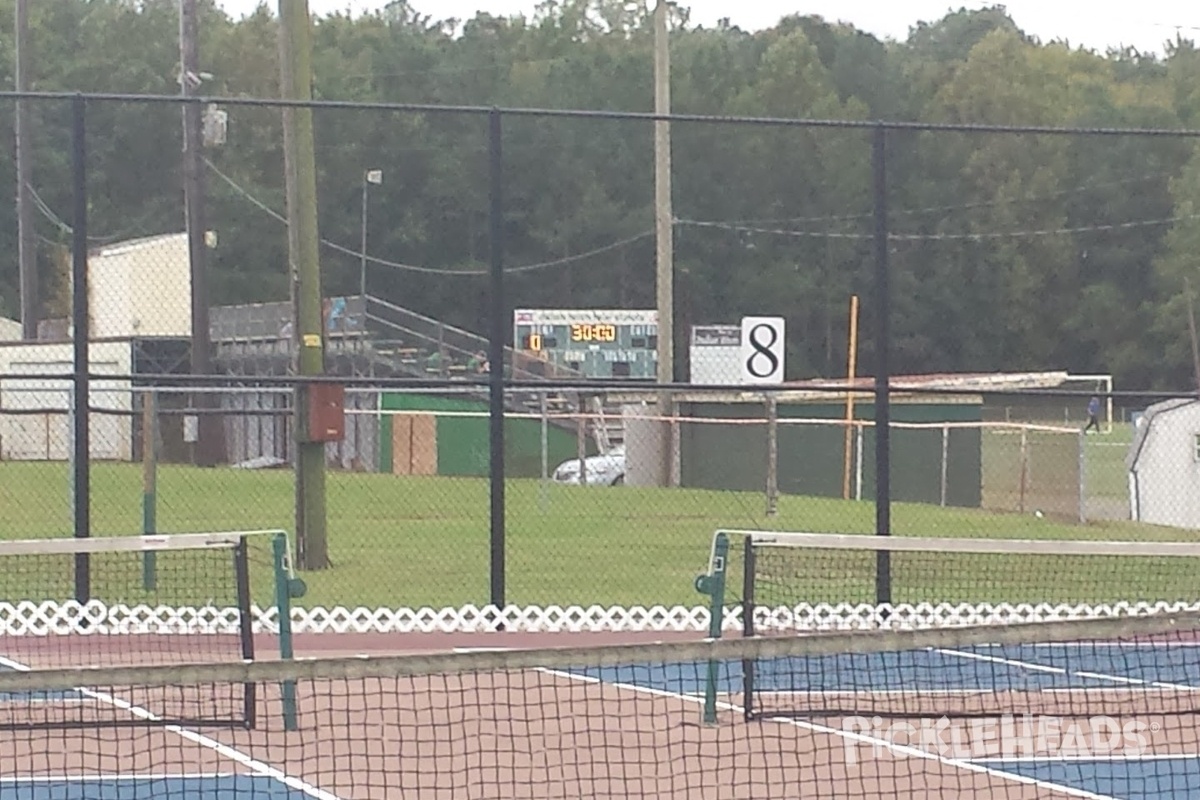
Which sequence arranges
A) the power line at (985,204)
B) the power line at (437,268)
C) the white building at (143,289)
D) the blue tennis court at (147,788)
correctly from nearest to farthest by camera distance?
1. the blue tennis court at (147,788)
2. the power line at (437,268)
3. the power line at (985,204)
4. the white building at (143,289)

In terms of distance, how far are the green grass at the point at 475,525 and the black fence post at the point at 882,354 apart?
97.1 inches

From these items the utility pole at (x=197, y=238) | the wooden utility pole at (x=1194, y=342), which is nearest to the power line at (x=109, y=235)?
the utility pole at (x=197, y=238)

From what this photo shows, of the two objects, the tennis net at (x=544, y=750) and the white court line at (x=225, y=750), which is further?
the tennis net at (x=544, y=750)

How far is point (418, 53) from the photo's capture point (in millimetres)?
42438

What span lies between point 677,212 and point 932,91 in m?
11.8

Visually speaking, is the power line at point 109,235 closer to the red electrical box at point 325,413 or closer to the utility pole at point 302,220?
the utility pole at point 302,220

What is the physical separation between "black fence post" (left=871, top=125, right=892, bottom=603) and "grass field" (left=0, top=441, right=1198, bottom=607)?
2.42 m

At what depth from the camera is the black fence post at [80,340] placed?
11.5 meters

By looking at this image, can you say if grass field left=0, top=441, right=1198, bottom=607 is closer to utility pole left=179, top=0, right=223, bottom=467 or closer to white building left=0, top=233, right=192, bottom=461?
utility pole left=179, top=0, right=223, bottom=467

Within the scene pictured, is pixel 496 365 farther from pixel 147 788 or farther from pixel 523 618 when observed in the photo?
pixel 147 788

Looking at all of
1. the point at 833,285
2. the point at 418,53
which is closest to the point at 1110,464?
the point at 833,285

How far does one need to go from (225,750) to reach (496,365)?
388 centimetres

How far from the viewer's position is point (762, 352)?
13.4 metres

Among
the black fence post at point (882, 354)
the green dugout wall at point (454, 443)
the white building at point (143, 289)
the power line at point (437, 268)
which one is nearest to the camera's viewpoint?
the black fence post at point (882, 354)
